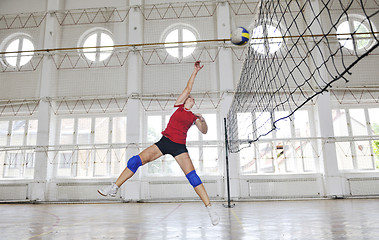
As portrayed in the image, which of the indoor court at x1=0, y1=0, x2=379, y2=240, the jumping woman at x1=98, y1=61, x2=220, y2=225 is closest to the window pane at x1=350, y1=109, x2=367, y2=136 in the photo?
the indoor court at x1=0, y1=0, x2=379, y2=240

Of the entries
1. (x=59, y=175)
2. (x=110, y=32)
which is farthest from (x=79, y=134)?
(x=110, y=32)

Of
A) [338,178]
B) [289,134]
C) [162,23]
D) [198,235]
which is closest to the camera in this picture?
[198,235]

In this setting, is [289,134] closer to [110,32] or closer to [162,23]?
[162,23]

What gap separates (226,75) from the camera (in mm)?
10312

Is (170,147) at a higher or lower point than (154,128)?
lower

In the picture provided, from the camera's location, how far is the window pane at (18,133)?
11125 mm

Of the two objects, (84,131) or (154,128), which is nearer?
(154,128)

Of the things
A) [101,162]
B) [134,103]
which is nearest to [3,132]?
[101,162]

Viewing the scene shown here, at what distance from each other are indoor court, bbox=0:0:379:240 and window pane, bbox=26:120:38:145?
4 centimetres

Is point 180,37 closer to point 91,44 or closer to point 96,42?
point 96,42

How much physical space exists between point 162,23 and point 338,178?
8837 millimetres

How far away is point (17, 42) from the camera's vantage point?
11852mm

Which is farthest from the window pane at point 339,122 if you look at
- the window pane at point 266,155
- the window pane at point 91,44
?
the window pane at point 91,44

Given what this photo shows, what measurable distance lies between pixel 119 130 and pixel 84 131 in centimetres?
146
